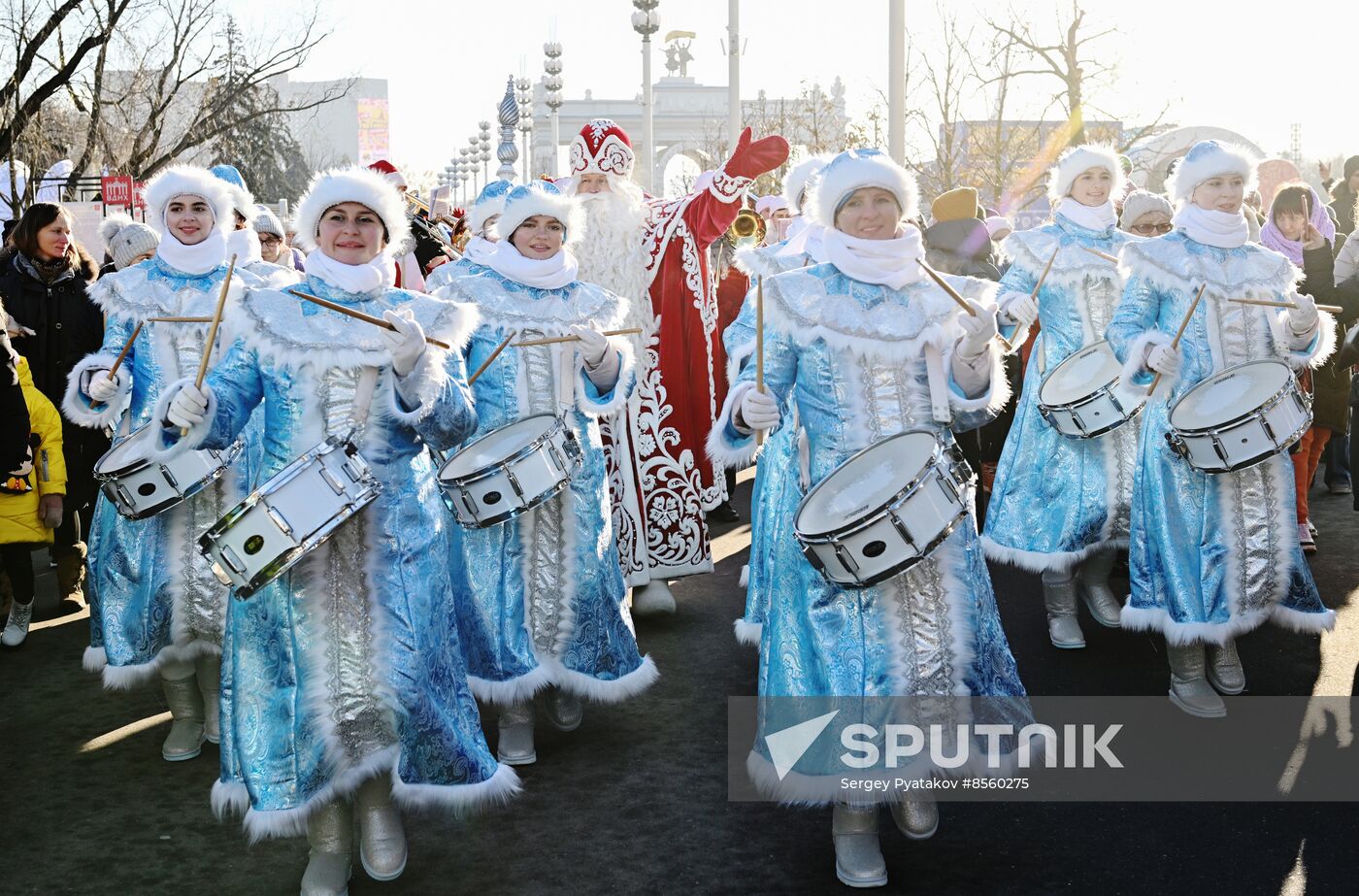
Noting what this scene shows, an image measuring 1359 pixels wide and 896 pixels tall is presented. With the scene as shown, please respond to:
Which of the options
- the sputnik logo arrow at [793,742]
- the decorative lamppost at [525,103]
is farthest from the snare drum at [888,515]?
the decorative lamppost at [525,103]

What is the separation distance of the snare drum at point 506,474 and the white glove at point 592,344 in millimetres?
273

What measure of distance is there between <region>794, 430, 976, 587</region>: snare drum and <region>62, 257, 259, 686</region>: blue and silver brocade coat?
8.19ft

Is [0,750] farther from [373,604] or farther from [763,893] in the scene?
[763,893]

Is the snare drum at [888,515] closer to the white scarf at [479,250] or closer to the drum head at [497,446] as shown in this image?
the drum head at [497,446]

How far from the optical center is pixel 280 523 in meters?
3.93

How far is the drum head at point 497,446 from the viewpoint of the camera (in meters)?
5.21

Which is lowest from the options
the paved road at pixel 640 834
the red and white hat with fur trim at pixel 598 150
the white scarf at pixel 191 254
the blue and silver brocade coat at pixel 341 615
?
the paved road at pixel 640 834

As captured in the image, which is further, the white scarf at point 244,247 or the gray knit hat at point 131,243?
the gray knit hat at point 131,243

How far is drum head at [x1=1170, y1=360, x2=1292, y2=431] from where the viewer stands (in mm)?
5438

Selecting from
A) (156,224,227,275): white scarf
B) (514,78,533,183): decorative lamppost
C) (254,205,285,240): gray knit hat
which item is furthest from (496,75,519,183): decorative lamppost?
(156,224,227,275): white scarf

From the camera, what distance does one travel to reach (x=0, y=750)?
5.97 metres

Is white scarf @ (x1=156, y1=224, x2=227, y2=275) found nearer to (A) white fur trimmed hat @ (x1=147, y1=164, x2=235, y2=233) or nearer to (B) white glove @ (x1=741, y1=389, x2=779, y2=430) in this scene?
(A) white fur trimmed hat @ (x1=147, y1=164, x2=235, y2=233)

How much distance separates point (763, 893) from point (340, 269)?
6.90 ft

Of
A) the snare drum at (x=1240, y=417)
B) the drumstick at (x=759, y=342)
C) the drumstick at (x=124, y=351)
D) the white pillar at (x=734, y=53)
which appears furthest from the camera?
the white pillar at (x=734, y=53)
